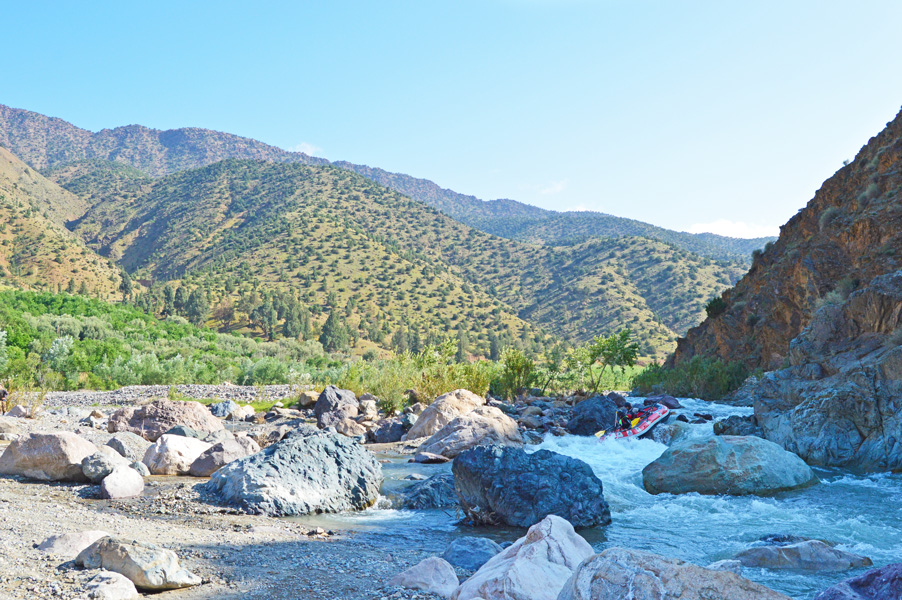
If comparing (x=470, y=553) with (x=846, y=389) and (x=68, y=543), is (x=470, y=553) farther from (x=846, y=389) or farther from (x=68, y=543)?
(x=846, y=389)

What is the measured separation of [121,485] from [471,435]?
758cm

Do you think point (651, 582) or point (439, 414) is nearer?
point (651, 582)

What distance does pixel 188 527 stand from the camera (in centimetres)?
723

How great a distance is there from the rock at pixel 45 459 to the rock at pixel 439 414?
28.1 ft

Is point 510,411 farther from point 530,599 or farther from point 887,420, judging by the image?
point 530,599

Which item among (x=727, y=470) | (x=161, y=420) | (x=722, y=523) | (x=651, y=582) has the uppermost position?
(x=651, y=582)

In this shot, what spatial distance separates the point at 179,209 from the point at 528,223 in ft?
368

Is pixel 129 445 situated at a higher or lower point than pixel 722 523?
lower

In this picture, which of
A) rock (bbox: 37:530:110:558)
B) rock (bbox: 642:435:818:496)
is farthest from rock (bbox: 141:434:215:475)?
rock (bbox: 642:435:818:496)

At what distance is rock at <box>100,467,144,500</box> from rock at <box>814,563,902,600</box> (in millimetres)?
9027

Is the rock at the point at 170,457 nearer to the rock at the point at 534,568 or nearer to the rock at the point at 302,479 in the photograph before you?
the rock at the point at 302,479

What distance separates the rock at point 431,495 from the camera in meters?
9.62

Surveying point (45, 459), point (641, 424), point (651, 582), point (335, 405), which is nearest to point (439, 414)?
point (335, 405)

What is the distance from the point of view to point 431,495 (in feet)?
32.1
